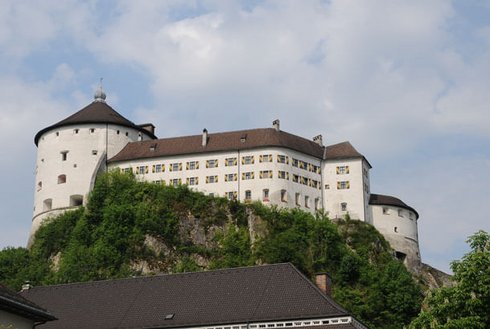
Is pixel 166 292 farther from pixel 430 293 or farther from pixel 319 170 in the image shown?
pixel 319 170

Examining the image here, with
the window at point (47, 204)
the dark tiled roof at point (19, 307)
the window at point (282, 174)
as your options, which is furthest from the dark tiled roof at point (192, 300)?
the window at point (47, 204)

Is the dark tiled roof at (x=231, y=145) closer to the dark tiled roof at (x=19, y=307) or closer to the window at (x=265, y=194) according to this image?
the window at (x=265, y=194)

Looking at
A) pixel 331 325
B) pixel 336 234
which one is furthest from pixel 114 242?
pixel 331 325

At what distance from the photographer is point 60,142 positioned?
105188 millimetres

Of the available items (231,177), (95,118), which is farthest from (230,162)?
(95,118)

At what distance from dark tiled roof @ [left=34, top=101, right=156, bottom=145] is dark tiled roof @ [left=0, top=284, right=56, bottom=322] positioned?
232 ft

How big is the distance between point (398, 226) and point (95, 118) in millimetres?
36476

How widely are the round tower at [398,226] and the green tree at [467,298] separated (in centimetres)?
5673

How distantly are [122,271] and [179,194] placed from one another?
480 inches

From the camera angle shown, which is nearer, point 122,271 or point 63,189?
point 122,271

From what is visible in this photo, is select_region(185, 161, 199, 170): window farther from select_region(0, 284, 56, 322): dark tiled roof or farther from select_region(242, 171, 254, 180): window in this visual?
select_region(0, 284, 56, 322): dark tiled roof

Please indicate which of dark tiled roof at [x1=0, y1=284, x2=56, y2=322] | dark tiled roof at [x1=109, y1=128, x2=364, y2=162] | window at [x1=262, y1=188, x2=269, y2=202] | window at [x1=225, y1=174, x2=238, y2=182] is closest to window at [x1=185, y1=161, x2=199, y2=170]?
dark tiled roof at [x1=109, y1=128, x2=364, y2=162]

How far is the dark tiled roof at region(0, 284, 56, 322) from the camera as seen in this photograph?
3444 cm

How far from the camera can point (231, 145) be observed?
102312 millimetres
